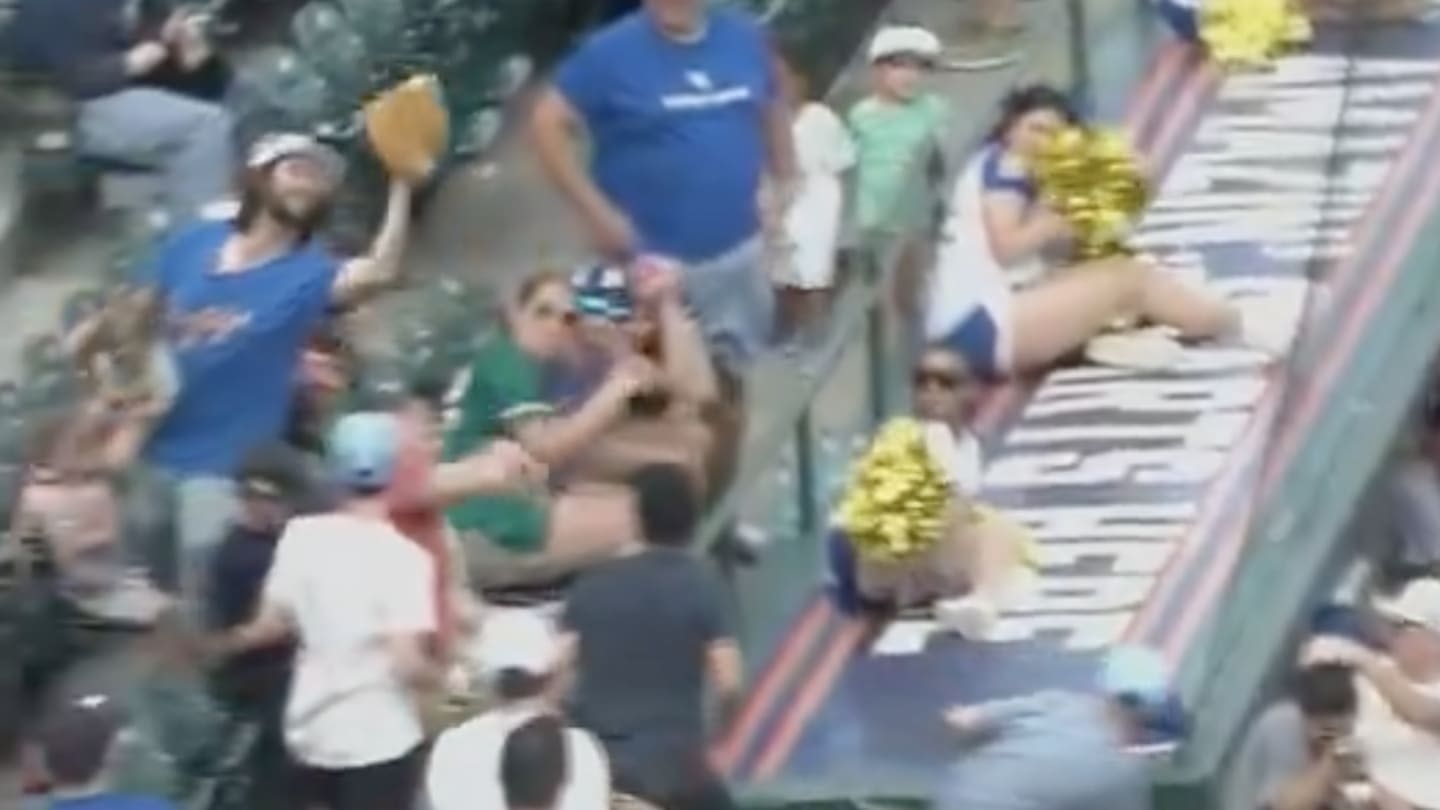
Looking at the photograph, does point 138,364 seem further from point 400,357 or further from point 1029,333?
point 1029,333

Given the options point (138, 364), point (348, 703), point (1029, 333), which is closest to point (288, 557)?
point (348, 703)

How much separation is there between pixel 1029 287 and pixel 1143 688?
3051mm

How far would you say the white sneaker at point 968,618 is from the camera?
14312 millimetres

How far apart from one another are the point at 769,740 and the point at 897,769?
41cm

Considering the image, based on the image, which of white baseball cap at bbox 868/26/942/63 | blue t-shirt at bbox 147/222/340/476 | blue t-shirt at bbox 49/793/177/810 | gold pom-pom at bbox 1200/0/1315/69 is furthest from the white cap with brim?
gold pom-pom at bbox 1200/0/1315/69

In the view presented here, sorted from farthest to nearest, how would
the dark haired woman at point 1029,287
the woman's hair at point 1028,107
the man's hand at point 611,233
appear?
the woman's hair at point 1028,107 < the dark haired woman at point 1029,287 < the man's hand at point 611,233

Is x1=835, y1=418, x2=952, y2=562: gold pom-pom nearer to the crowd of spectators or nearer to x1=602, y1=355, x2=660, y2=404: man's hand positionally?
the crowd of spectators

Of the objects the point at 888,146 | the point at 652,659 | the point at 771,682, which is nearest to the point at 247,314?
the point at 771,682

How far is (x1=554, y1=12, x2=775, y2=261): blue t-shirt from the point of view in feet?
48.3

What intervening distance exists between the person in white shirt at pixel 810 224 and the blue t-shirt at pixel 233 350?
1794 millimetres

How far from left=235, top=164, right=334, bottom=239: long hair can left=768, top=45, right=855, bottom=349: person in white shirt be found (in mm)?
1642

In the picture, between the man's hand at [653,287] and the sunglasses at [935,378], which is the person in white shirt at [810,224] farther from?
the man's hand at [653,287]

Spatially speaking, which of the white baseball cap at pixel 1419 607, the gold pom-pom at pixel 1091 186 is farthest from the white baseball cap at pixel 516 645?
the gold pom-pom at pixel 1091 186

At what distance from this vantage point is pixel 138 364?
44.9 feet
